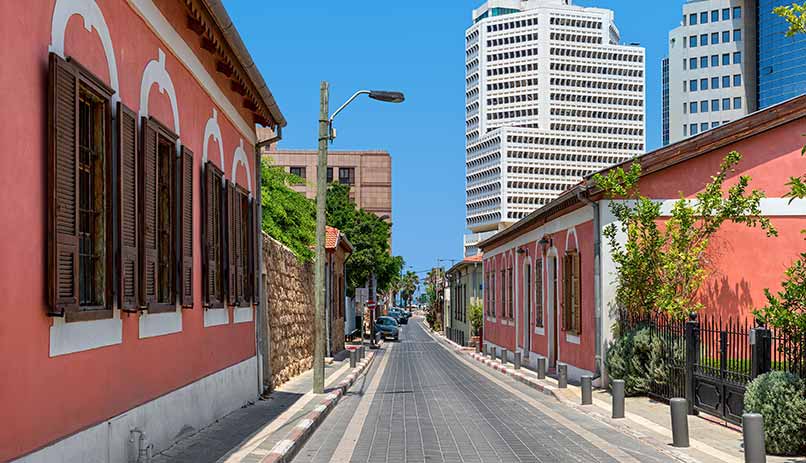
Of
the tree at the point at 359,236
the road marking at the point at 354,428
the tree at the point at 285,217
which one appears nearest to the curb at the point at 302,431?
the road marking at the point at 354,428

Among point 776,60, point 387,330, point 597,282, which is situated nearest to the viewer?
point 597,282

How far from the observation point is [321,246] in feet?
72.9

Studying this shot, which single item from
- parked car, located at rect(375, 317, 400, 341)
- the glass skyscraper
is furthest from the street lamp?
the glass skyscraper

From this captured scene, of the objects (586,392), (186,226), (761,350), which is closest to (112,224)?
(186,226)

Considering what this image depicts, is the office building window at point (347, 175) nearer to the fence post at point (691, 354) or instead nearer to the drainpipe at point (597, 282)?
the drainpipe at point (597, 282)

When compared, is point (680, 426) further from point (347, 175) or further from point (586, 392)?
point (347, 175)

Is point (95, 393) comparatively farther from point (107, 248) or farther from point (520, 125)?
point (520, 125)

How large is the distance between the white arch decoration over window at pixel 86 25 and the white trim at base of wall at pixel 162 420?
2.95m

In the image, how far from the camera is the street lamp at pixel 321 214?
69.9 feet

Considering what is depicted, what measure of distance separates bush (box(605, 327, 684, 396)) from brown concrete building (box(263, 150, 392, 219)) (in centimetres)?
10691

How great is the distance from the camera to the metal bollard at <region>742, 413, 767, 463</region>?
985cm

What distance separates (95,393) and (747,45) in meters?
137

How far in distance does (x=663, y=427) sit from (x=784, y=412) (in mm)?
3383

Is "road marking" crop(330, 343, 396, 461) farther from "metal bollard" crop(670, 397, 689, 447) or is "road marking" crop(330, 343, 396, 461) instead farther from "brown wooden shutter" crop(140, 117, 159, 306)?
"metal bollard" crop(670, 397, 689, 447)
